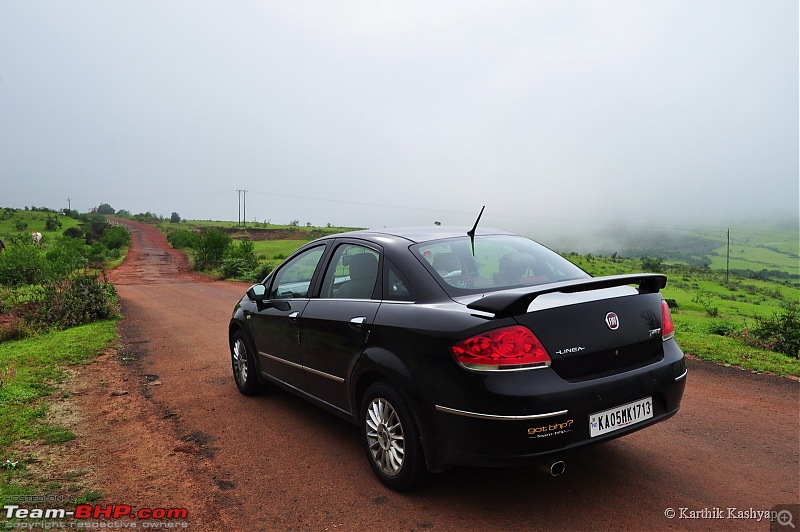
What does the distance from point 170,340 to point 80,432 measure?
15.2 ft

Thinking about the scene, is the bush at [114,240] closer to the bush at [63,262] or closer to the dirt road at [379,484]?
the bush at [63,262]

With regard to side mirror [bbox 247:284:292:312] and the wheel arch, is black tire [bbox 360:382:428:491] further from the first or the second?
side mirror [bbox 247:284:292:312]

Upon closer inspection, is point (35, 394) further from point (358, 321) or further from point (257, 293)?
point (358, 321)

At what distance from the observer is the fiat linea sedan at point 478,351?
3070 mm

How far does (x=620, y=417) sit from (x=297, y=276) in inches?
119

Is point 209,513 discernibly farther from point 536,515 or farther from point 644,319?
point 644,319

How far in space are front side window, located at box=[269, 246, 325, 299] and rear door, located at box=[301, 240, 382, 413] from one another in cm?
31

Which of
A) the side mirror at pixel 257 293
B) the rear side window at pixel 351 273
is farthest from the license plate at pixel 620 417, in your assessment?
the side mirror at pixel 257 293

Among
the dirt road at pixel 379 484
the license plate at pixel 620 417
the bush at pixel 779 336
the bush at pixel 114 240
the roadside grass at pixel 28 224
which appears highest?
the roadside grass at pixel 28 224

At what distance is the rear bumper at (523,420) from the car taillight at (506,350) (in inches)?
2.5

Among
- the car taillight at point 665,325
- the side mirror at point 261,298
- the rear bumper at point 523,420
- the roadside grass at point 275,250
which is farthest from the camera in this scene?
the roadside grass at point 275,250

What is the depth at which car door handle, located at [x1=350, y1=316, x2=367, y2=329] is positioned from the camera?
3.92m

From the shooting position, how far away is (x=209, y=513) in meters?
3.51

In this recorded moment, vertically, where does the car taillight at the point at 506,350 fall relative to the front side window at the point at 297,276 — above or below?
below
